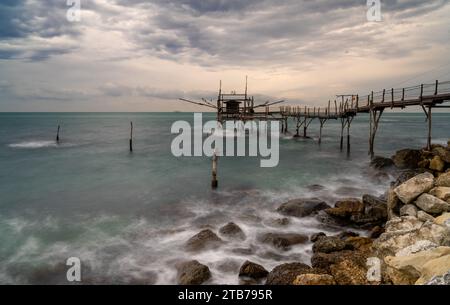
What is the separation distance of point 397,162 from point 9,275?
24693mm

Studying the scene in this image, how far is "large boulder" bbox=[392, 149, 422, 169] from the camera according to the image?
72.3 ft

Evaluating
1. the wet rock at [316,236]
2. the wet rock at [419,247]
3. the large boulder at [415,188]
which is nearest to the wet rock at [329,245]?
the wet rock at [316,236]

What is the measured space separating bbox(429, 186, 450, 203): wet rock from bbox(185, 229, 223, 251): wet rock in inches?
309

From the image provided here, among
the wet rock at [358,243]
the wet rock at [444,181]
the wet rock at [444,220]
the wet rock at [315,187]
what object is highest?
the wet rock at [444,181]

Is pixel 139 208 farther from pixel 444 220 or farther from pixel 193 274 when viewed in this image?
pixel 444 220

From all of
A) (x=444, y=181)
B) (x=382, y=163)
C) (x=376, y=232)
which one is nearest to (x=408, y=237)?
(x=376, y=232)

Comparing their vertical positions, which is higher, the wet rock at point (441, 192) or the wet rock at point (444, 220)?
the wet rock at point (441, 192)

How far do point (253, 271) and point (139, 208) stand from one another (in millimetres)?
8746

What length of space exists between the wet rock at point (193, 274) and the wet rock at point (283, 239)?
309 cm

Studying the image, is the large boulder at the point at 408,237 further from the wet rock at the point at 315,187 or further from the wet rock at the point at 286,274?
the wet rock at the point at 315,187

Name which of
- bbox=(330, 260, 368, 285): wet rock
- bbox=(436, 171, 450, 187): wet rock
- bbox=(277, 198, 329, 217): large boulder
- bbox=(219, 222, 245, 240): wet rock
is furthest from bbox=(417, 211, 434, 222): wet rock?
bbox=(219, 222, 245, 240): wet rock

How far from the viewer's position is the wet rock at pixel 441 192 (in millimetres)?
9758

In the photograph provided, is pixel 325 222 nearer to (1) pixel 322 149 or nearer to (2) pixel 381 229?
(2) pixel 381 229
